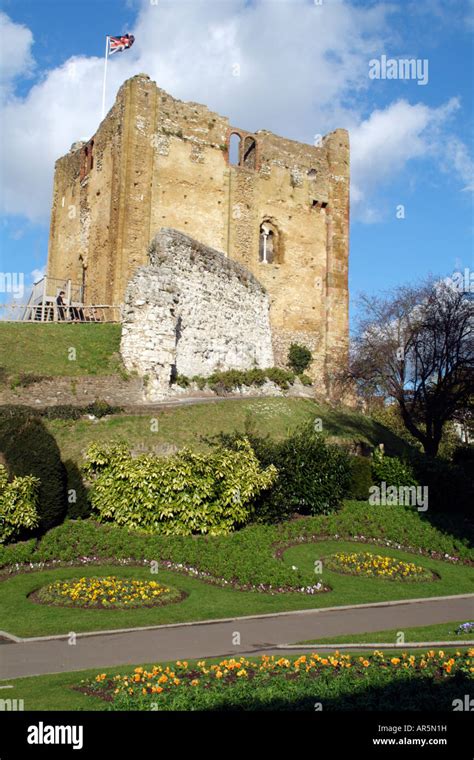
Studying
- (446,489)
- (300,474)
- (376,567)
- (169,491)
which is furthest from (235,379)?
(376,567)

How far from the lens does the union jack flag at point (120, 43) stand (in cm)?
4081

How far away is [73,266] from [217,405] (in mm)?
24861

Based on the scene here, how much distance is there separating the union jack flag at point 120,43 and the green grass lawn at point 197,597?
1402 inches

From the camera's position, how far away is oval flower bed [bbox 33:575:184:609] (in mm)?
11539

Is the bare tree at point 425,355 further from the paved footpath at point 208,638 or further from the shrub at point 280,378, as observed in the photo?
the paved footpath at point 208,638

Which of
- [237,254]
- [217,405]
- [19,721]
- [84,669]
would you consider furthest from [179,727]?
[237,254]

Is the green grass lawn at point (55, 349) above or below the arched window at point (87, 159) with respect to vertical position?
below

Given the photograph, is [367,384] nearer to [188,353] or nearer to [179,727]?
[188,353]

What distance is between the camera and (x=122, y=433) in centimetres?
1930

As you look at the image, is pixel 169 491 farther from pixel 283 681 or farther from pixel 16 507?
pixel 283 681

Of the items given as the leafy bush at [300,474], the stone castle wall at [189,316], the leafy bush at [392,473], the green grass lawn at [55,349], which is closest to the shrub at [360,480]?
the leafy bush at [392,473]

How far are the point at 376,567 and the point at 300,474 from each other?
15.2 ft

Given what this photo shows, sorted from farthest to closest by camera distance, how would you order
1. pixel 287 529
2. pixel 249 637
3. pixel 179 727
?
pixel 287 529, pixel 249 637, pixel 179 727

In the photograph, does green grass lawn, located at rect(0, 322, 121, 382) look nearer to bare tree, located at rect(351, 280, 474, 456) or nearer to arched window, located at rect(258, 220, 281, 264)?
bare tree, located at rect(351, 280, 474, 456)
